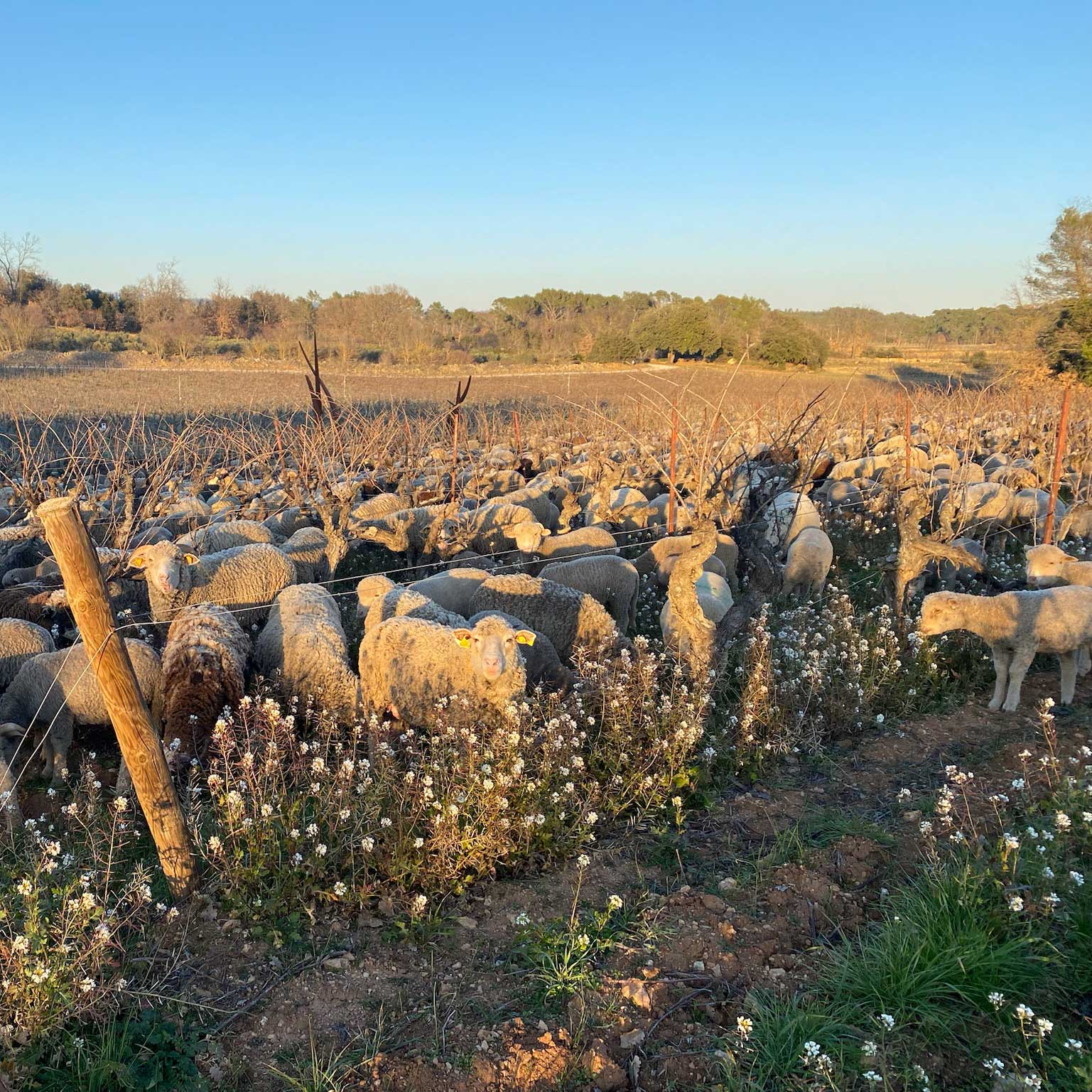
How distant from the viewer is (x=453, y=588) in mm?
8469

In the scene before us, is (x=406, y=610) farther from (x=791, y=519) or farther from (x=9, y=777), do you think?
(x=791, y=519)

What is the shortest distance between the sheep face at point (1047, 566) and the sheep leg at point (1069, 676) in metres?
1.52

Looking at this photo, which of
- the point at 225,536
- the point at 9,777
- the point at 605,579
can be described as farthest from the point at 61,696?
the point at 605,579

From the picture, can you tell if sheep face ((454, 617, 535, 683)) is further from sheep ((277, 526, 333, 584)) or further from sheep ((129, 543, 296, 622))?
sheep ((277, 526, 333, 584))

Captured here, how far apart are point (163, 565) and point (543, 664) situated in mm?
3995

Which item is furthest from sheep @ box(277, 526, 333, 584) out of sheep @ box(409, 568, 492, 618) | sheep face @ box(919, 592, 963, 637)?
sheep face @ box(919, 592, 963, 637)

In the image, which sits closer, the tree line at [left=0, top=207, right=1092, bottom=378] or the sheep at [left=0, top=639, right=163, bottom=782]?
the sheep at [left=0, top=639, right=163, bottom=782]

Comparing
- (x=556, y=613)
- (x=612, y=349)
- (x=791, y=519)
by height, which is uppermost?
(x=612, y=349)

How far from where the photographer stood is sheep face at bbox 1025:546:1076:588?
8.35 m

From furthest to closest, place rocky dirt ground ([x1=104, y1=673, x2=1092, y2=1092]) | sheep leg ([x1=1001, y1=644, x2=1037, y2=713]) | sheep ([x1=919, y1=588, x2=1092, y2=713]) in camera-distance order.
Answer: sheep leg ([x1=1001, y1=644, x2=1037, y2=713]) → sheep ([x1=919, y1=588, x2=1092, y2=713]) → rocky dirt ground ([x1=104, y1=673, x2=1092, y2=1092])

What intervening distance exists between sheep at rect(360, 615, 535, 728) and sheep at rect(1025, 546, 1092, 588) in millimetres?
5674

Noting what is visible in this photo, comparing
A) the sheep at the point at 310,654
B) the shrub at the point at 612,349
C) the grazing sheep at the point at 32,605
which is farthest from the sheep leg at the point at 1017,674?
the shrub at the point at 612,349

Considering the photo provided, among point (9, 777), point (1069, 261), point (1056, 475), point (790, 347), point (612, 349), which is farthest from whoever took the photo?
point (612, 349)

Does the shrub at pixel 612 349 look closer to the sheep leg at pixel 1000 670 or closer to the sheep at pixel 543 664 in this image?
the sheep leg at pixel 1000 670
